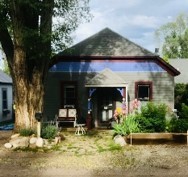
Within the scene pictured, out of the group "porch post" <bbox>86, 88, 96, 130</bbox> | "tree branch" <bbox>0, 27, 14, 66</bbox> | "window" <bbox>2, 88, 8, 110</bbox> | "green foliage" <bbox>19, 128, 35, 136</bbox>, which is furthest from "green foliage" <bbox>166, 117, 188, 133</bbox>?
"window" <bbox>2, 88, 8, 110</bbox>

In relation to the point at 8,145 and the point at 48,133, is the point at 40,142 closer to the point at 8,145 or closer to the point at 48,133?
the point at 48,133

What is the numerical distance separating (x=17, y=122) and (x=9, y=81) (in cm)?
1203

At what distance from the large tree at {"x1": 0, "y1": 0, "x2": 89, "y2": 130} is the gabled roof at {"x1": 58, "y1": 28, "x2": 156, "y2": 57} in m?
→ 4.98

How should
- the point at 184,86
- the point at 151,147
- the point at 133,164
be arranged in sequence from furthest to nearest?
the point at 184,86 → the point at 151,147 → the point at 133,164

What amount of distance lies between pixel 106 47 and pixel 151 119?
25.3 feet

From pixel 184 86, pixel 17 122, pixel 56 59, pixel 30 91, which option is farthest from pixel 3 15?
pixel 184 86

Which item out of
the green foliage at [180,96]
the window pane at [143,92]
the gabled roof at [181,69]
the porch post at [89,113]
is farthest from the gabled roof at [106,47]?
the gabled roof at [181,69]

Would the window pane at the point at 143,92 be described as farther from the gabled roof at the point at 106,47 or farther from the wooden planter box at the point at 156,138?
the wooden planter box at the point at 156,138

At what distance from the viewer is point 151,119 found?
51.8 feet

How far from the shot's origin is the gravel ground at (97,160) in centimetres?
1012

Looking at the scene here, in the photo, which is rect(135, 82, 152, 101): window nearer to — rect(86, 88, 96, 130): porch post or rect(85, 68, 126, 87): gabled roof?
rect(85, 68, 126, 87): gabled roof

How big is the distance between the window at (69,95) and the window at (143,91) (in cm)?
379

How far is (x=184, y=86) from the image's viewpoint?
29.9 metres

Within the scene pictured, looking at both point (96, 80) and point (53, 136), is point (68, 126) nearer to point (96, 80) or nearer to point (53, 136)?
point (96, 80)
